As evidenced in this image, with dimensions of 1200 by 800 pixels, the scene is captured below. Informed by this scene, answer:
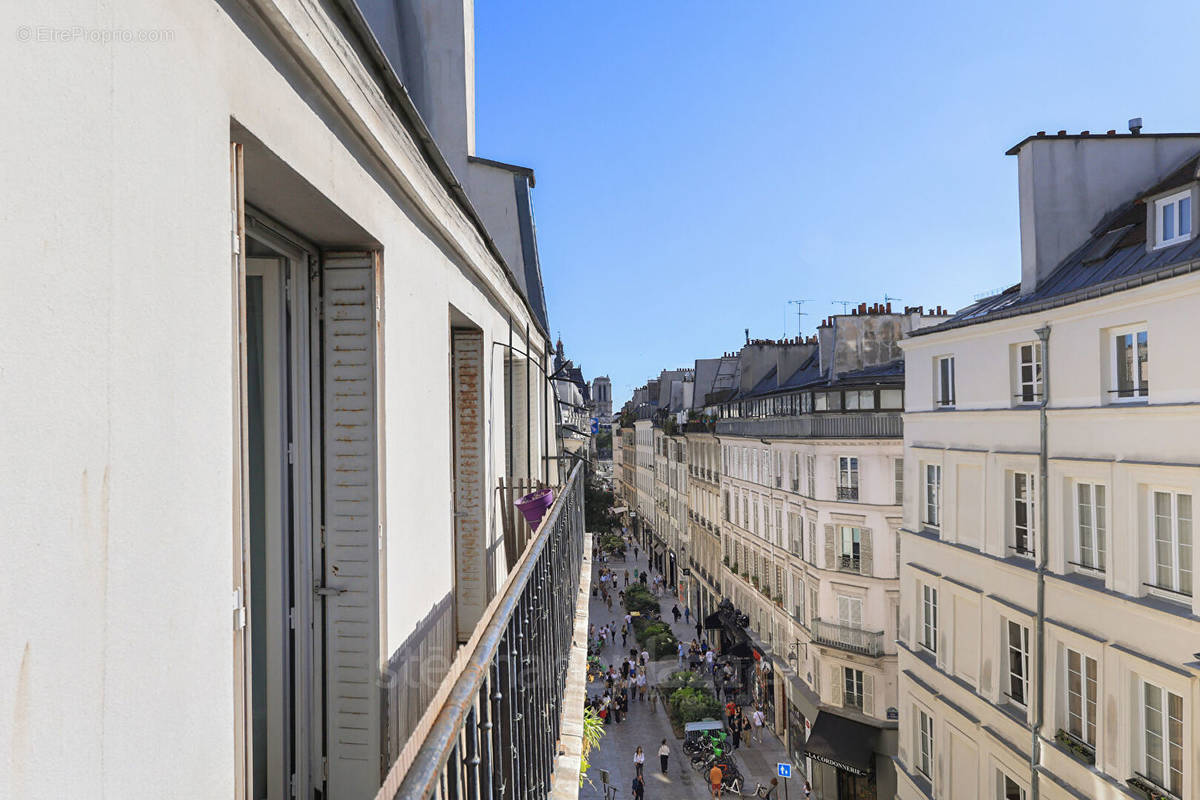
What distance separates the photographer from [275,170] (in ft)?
9.41

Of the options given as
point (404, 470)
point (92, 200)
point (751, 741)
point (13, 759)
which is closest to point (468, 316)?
point (404, 470)

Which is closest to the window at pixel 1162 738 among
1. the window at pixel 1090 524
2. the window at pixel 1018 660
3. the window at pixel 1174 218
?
the window at pixel 1090 524

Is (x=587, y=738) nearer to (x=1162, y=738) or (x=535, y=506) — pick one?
(x=535, y=506)

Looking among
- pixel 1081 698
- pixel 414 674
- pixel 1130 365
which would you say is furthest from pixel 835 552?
pixel 414 674

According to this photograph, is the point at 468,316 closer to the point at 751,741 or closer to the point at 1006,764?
the point at 1006,764

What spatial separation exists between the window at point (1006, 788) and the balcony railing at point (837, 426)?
38.2ft

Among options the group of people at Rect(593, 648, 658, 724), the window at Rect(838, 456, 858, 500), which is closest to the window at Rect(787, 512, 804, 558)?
the window at Rect(838, 456, 858, 500)

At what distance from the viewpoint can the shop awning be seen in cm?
2697

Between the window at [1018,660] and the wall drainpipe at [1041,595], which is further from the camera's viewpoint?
the window at [1018,660]

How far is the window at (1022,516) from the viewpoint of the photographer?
16.6 metres

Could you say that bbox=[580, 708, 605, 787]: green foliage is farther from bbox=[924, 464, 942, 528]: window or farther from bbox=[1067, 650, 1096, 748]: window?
bbox=[924, 464, 942, 528]: window

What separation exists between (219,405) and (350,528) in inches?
67.2

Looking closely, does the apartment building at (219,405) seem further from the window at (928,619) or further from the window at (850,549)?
the window at (850,549)

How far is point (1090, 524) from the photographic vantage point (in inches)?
587
